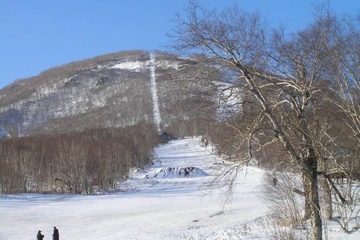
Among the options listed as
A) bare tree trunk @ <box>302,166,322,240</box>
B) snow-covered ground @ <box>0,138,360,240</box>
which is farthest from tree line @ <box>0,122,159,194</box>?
bare tree trunk @ <box>302,166,322,240</box>

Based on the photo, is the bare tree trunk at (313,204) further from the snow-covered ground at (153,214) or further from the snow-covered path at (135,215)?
the snow-covered path at (135,215)

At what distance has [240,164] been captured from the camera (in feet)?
28.4

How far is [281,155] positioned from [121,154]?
72652 millimetres

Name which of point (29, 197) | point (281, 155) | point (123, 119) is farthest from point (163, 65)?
point (123, 119)

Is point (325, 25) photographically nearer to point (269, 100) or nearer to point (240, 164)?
point (269, 100)

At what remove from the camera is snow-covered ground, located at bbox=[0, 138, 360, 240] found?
63.3 feet

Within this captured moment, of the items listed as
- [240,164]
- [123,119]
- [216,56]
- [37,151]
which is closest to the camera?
[216,56]

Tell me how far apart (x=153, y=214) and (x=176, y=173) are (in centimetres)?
4592

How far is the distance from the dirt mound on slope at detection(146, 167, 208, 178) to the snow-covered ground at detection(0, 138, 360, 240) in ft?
48.2

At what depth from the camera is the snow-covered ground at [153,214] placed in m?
19.3

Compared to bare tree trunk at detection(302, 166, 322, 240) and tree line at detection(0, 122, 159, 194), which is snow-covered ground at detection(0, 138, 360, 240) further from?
tree line at detection(0, 122, 159, 194)

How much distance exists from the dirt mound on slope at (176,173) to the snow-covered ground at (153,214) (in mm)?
14685

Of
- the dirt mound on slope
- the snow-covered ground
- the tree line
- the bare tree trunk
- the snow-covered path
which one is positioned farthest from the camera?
the dirt mound on slope

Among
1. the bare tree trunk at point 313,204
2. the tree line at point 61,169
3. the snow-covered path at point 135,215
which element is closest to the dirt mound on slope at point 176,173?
the tree line at point 61,169
